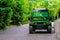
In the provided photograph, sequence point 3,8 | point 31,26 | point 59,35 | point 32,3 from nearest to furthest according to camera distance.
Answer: point 59,35, point 31,26, point 3,8, point 32,3

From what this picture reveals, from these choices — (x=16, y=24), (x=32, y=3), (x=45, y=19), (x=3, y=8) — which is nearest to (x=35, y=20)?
(x=45, y=19)

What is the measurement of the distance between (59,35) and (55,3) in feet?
144

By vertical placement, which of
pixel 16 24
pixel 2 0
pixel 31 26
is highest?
pixel 2 0

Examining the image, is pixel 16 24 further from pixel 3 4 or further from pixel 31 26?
pixel 31 26

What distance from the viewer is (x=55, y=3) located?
6353 cm

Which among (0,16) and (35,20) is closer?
(35,20)

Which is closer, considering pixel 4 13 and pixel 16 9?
pixel 4 13

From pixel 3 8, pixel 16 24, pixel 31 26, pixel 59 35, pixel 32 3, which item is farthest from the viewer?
pixel 32 3

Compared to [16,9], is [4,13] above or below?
above

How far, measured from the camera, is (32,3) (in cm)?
6222

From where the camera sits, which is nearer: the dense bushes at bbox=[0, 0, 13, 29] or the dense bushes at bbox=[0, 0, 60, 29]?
the dense bushes at bbox=[0, 0, 13, 29]

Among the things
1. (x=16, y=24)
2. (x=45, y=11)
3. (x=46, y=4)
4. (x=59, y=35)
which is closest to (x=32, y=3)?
(x=46, y=4)

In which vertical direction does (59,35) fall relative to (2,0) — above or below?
below

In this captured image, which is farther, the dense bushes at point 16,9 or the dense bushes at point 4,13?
the dense bushes at point 16,9
